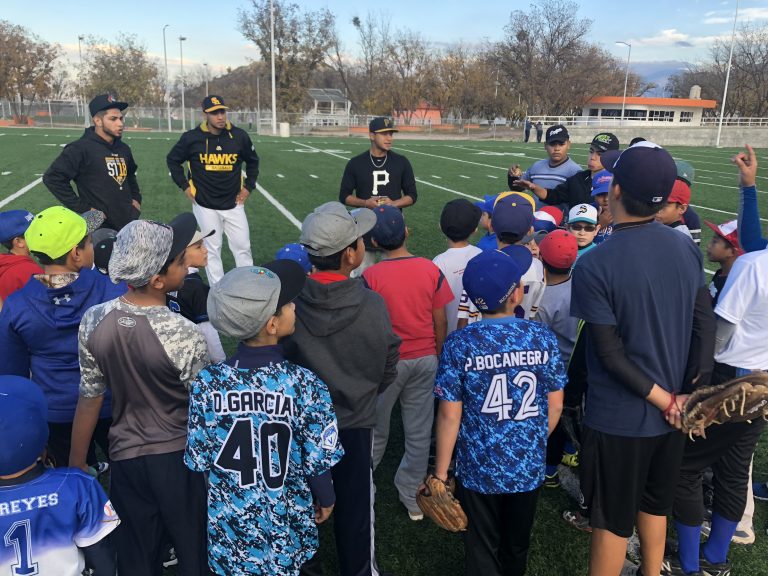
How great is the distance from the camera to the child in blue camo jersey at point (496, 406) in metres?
2.30

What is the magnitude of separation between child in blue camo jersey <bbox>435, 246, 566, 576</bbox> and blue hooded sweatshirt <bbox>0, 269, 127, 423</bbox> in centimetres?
174

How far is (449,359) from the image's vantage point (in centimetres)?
236

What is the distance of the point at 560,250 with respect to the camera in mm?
3359

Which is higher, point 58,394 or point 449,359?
point 449,359

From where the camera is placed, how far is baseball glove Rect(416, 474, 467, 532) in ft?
7.86

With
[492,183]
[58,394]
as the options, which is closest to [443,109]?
[492,183]

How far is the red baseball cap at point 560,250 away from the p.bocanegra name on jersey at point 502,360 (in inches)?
48.2

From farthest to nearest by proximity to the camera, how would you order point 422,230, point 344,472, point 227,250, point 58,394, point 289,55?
point 289,55, point 422,230, point 227,250, point 58,394, point 344,472

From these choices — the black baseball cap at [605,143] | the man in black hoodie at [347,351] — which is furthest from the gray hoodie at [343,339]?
the black baseball cap at [605,143]

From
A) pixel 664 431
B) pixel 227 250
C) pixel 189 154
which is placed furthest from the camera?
pixel 227 250

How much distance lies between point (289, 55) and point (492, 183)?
52.7 metres

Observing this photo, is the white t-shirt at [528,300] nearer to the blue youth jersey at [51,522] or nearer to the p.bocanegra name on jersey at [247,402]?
the p.bocanegra name on jersey at [247,402]

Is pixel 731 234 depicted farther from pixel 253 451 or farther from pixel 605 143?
pixel 605 143

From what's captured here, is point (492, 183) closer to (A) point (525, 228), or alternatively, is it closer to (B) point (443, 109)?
(A) point (525, 228)
